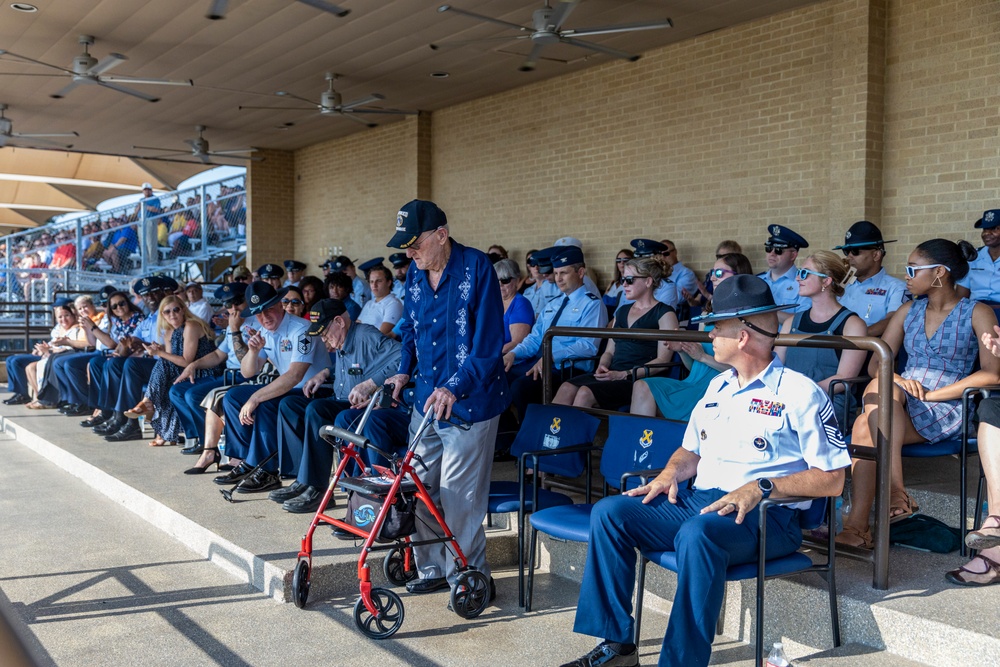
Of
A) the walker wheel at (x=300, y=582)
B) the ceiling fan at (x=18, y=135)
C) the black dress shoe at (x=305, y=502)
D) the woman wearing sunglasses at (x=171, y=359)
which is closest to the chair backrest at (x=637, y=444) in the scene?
the walker wheel at (x=300, y=582)

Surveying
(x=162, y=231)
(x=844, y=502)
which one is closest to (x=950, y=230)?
(x=844, y=502)

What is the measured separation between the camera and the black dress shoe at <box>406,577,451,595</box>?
12.7 ft

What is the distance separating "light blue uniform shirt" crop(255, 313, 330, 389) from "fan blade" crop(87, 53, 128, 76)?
519 centimetres

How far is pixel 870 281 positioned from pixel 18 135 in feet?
42.6

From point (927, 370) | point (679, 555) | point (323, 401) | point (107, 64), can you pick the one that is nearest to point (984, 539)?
point (927, 370)

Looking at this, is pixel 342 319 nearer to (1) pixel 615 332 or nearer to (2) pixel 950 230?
(1) pixel 615 332

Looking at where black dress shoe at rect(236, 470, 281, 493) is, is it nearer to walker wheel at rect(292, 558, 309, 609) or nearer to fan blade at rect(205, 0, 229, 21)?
walker wheel at rect(292, 558, 309, 609)

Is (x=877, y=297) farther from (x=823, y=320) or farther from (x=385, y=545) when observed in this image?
(x=385, y=545)

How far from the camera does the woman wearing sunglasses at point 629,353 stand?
204 inches

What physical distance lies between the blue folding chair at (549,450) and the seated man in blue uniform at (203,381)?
256 centimetres

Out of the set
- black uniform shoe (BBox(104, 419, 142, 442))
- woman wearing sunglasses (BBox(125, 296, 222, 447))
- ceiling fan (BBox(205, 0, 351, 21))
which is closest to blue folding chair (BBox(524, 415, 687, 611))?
woman wearing sunglasses (BBox(125, 296, 222, 447))

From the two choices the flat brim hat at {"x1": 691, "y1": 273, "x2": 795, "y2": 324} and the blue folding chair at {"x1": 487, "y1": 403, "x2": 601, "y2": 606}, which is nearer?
the flat brim hat at {"x1": 691, "y1": 273, "x2": 795, "y2": 324}

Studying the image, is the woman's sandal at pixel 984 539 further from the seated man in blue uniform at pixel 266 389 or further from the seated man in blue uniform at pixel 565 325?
the seated man in blue uniform at pixel 266 389

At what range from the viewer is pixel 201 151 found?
48.2 ft
